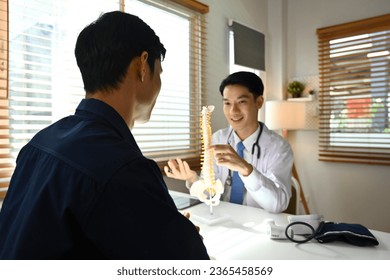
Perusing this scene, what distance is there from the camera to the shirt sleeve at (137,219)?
21.4 inches

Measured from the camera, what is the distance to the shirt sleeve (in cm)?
54

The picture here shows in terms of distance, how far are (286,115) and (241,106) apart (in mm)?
1405

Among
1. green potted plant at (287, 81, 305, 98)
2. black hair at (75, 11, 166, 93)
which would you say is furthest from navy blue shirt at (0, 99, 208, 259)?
green potted plant at (287, 81, 305, 98)

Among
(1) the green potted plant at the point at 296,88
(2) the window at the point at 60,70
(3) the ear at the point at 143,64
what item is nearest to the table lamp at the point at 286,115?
(1) the green potted plant at the point at 296,88

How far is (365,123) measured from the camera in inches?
129

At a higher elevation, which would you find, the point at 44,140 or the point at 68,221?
the point at 44,140

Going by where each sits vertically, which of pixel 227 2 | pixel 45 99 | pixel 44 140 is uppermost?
pixel 227 2

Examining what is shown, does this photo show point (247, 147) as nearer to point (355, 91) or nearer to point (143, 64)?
point (143, 64)

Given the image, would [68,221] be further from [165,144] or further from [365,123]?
[365,123]

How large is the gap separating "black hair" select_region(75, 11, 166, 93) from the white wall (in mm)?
2193

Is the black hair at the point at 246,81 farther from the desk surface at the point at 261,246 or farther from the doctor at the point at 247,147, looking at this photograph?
the desk surface at the point at 261,246

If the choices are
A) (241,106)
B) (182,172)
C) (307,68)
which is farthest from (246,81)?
(307,68)

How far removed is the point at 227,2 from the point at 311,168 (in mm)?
2178
